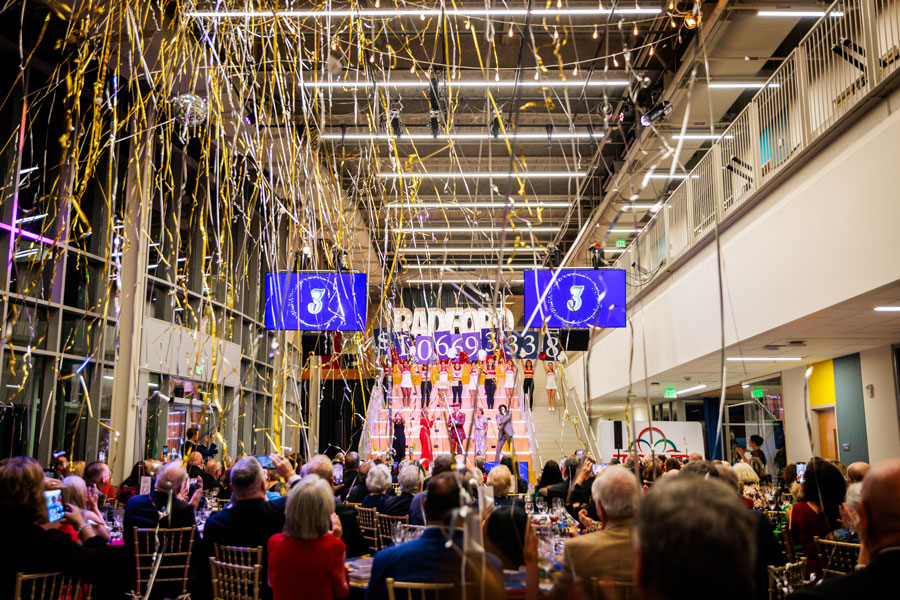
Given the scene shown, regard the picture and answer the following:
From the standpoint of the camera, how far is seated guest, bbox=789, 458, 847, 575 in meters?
4.36

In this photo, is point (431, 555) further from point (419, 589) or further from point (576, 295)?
point (576, 295)

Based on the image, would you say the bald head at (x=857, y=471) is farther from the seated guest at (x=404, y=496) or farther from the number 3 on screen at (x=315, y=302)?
the number 3 on screen at (x=315, y=302)

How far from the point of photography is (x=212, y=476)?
775cm

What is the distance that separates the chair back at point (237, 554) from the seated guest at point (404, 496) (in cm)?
177

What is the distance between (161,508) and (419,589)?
243 cm

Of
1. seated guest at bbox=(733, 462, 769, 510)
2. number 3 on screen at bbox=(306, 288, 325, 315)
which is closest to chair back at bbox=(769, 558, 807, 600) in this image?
seated guest at bbox=(733, 462, 769, 510)

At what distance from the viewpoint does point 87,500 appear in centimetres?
453

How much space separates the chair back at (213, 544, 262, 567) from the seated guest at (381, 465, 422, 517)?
5.81ft

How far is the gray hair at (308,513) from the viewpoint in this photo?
9.67ft

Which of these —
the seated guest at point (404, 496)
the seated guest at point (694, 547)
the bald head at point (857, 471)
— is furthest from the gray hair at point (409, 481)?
the seated guest at point (694, 547)

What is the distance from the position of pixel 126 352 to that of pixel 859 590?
28.5ft

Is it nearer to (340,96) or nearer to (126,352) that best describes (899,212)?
(340,96)

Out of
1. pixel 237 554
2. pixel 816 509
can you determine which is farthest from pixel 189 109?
pixel 816 509

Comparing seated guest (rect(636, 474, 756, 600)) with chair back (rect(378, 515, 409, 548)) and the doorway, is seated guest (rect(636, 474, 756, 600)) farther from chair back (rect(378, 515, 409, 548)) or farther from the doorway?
the doorway
